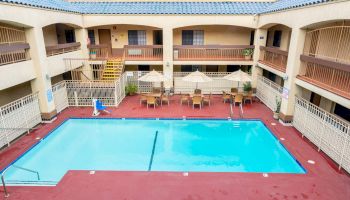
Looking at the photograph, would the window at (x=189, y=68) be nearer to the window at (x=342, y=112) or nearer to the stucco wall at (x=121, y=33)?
the stucco wall at (x=121, y=33)

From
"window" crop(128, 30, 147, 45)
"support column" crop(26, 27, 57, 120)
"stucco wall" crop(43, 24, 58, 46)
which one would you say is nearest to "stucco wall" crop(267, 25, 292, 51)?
"window" crop(128, 30, 147, 45)

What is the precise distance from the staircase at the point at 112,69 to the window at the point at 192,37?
6554 mm

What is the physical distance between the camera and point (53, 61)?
52.0ft

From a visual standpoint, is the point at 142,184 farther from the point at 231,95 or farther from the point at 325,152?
the point at 231,95

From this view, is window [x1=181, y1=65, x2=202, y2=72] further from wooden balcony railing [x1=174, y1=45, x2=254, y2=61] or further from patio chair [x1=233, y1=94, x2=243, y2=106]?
patio chair [x1=233, y1=94, x2=243, y2=106]

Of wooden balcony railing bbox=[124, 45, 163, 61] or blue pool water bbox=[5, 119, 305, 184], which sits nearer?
blue pool water bbox=[5, 119, 305, 184]

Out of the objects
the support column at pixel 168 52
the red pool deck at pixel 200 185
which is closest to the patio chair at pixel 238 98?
the support column at pixel 168 52

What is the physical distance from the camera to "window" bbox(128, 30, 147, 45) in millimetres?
22859

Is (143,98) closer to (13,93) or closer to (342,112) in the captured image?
(13,93)

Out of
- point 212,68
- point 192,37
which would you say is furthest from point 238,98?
point 192,37

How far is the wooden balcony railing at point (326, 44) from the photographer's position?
1271 cm

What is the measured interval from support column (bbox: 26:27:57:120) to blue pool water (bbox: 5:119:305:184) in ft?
4.47

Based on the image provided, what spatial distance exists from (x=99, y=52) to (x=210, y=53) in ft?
32.7

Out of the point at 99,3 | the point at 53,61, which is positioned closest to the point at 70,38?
the point at 99,3
